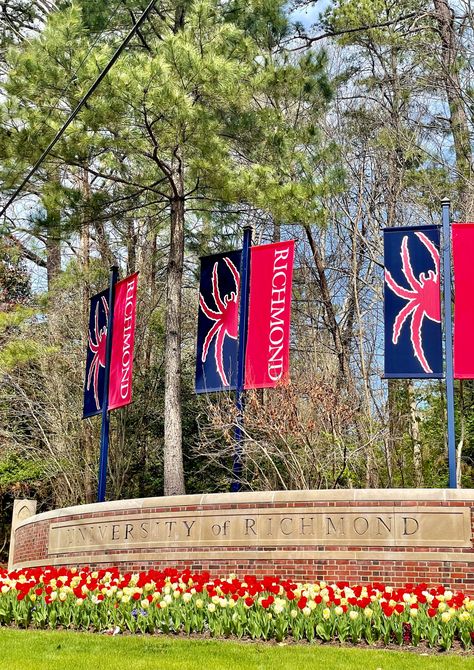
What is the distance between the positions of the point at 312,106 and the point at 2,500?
488 inches

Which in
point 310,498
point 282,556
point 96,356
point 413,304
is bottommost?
point 282,556

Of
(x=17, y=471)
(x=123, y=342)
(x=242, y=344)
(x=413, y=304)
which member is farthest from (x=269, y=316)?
(x=17, y=471)

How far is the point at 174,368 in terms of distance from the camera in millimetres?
17344

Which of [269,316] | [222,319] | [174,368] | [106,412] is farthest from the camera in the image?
[174,368]

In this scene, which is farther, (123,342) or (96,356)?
(96,356)

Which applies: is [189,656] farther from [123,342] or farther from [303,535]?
[123,342]

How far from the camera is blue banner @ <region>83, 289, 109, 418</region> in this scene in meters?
15.9

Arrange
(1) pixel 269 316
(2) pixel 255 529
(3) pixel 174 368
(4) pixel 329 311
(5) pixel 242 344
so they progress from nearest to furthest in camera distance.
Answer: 1. (2) pixel 255 529
2. (1) pixel 269 316
3. (5) pixel 242 344
4. (3) pixel 174 368
5. (4) pixel 329 311

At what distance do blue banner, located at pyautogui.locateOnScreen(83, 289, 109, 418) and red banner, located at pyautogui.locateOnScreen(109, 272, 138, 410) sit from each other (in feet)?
1.22

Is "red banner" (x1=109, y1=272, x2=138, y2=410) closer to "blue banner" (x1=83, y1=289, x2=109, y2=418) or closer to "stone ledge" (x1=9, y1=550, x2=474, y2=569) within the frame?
"blue banner" (x1=83, y1=289, x2=109, y2=418)

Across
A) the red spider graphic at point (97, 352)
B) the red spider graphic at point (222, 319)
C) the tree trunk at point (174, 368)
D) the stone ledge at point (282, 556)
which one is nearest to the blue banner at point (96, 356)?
the red spider graphic at point (97, 352)

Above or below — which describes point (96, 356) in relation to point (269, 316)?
below

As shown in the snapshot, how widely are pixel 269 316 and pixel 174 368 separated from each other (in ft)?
13.1

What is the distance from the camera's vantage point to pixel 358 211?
67.6ft
